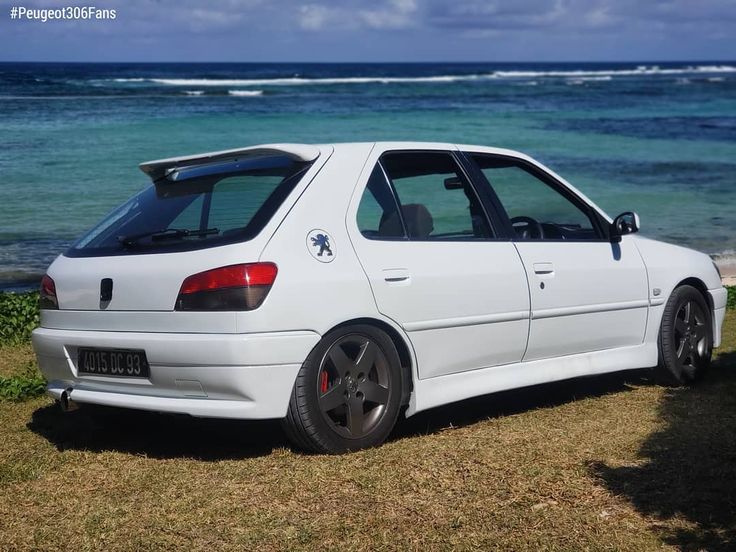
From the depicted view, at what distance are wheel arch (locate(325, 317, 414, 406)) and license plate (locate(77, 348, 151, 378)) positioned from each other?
1.04 m

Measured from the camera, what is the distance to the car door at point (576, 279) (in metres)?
6.45

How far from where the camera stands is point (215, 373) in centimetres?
517

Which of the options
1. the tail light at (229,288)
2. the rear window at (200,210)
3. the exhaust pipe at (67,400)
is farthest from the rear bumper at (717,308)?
the exhaust pipe at (67,400)

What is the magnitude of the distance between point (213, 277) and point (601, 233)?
2.86 metres

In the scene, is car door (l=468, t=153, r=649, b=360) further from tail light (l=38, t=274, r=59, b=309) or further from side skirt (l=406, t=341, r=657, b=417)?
tail light (l=38, t=274, r=59, b=309)

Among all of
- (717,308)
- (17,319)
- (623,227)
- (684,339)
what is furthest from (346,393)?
(17,319)

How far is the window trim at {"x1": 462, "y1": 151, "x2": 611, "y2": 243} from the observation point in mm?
6480

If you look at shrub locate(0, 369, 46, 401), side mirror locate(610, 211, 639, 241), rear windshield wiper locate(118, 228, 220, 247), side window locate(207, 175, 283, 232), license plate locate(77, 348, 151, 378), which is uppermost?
side window locate(207, 175, 283, 232)

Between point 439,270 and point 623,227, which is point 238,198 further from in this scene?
point 623,227

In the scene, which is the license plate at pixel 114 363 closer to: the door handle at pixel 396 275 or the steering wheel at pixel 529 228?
the door handle at pixel 396 275

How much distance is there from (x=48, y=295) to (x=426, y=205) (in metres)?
2.17

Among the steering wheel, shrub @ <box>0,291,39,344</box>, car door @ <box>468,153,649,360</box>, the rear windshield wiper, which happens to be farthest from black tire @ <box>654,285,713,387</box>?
shrub @ <box>0,291,39,344</box>

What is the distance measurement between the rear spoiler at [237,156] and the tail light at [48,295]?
0.84 metres

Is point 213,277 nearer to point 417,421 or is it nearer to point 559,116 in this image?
point 417,421
